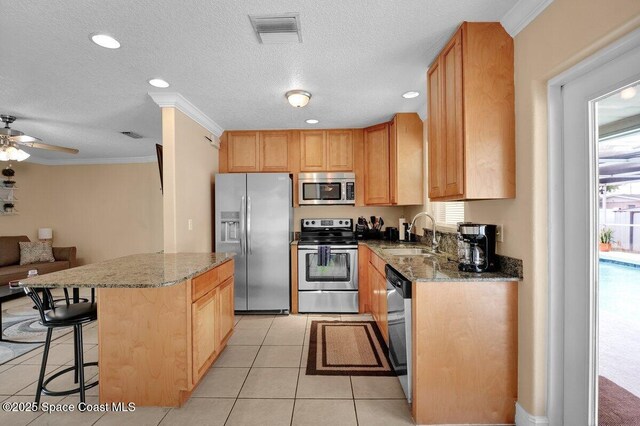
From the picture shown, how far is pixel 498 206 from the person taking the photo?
2031 mm

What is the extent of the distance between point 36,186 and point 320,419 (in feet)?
22.5

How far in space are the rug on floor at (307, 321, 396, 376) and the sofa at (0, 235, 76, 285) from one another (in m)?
4.48

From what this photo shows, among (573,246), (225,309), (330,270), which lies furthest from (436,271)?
(330,270)

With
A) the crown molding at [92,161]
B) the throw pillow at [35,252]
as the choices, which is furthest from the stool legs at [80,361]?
the crown molding at [92,161]

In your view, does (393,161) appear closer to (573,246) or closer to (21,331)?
(573,246)

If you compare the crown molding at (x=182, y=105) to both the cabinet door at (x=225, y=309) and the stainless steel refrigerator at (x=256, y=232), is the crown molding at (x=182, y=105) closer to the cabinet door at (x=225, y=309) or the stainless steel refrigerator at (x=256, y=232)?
the stainless steel refrigerator at (x=256, y=232)

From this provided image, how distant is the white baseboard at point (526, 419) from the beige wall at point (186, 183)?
2915 millimetres

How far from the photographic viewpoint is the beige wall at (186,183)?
2947mm

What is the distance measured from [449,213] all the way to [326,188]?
1.63 m

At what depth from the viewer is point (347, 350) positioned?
2828 mm

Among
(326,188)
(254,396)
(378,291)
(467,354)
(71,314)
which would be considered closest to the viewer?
(467,354)

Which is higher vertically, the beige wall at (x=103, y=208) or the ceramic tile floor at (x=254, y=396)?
the beige wall at (x=103, y=208)

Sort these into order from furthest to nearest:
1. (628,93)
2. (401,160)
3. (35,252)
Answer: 1. (35,252)
2. (401,160)
3. (628,93)

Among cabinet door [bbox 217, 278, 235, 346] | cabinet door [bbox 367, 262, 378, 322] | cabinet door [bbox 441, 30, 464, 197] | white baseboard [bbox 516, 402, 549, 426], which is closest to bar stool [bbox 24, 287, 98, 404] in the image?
cabinet door [bbox 217, 278, 235, 346]
